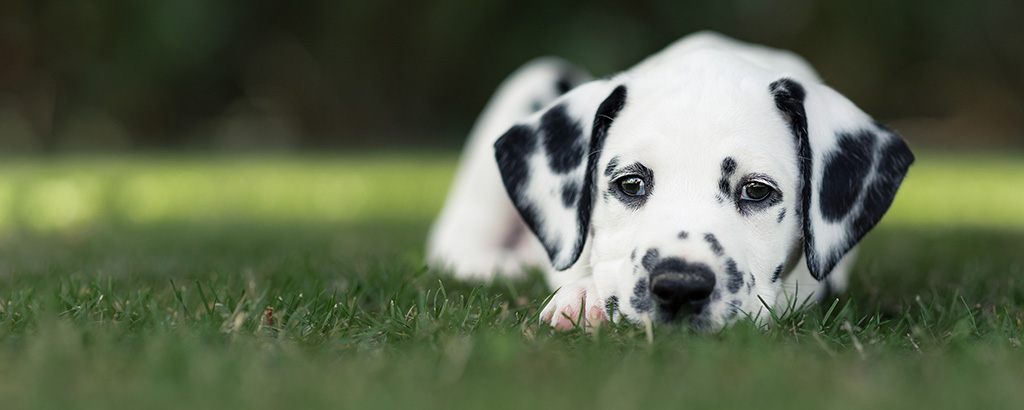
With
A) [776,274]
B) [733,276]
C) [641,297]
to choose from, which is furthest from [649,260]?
[776,274]

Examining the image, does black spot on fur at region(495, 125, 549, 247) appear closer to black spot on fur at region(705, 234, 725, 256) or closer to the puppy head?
the puppy head

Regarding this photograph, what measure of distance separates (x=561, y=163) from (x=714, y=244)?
75 cm

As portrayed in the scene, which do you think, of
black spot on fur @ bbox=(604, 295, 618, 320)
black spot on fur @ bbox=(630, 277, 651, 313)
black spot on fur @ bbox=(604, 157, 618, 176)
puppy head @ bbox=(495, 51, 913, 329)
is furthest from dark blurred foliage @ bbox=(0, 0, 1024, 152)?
black spot on fur @ bbox=(630, 277, 651, 313)

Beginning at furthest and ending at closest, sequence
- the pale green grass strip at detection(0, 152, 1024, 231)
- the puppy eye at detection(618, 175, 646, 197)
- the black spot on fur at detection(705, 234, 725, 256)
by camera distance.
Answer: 1. the pale green grass strip at detection(0, 152, 1024, 231)
2. the puppy eye at detection(618, 175, 646, 197)
3. the black spot on fur at detection(705, 234, 725, 256)

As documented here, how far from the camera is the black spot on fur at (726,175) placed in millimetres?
2750

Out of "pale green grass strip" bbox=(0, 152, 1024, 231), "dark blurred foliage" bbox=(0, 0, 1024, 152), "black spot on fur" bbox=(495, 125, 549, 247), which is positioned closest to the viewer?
"black spot on fur" bbox=(495, 125, 549, 247)

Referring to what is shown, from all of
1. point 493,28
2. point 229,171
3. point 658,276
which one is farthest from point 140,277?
point 493,28

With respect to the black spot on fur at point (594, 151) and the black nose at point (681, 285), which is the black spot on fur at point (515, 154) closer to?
the black spot on fur at point (594, 151)

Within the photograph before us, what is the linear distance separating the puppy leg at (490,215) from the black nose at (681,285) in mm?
1717

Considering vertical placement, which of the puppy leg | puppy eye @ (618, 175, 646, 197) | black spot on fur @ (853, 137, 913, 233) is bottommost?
the puppy leg

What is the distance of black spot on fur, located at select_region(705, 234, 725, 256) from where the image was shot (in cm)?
257

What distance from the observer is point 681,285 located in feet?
8.10

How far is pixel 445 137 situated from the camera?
17172 millimetres

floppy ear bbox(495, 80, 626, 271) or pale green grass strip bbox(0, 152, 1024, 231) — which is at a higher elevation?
floppy ear bbox(495, 80, 626, 271)
